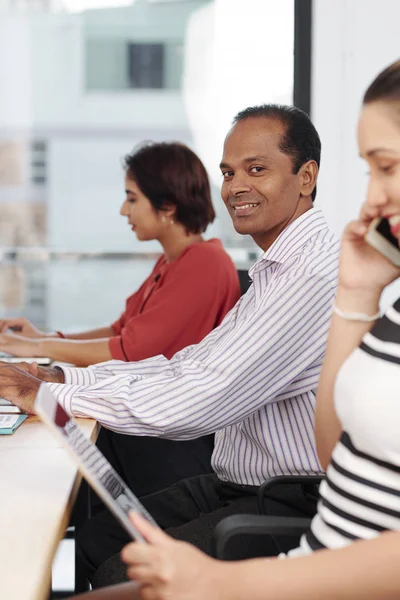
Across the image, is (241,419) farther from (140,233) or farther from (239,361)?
(140,233)

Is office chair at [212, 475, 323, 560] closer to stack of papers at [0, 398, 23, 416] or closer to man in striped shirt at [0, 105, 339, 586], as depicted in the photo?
man in striped shirt at [0, 105, 339, 586]

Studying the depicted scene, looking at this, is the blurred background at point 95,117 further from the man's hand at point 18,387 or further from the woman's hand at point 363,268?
the woman's hand at point 363,268

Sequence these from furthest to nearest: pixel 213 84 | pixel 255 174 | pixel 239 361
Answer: pixel 213 84, pixel 255 174, pixel 239 361

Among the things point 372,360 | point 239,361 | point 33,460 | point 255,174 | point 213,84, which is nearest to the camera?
point 372,360

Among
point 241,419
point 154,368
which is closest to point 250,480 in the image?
point 241,419

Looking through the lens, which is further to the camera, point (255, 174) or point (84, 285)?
point (84, 285)

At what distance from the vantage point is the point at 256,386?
161 cm

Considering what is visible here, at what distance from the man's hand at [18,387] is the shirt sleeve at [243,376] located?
0.14 m

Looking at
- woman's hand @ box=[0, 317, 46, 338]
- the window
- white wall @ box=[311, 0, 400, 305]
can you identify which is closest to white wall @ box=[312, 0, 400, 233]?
white wall @ box=[311, 0, 400, 305]

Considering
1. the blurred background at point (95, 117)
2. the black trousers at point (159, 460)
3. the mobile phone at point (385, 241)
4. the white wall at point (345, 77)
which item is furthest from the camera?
the blurred background at point (95, 117)

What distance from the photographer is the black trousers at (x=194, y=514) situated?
1587mm

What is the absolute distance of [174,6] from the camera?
157 inches

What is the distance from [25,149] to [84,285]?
692 millimetres

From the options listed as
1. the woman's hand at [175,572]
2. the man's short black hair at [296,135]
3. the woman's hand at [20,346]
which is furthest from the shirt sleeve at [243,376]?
the woman's hand at [20,346]
